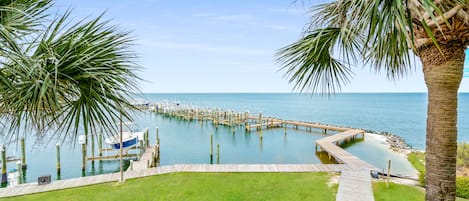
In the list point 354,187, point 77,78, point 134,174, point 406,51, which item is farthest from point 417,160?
point 77,78

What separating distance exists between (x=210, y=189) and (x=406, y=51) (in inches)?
249

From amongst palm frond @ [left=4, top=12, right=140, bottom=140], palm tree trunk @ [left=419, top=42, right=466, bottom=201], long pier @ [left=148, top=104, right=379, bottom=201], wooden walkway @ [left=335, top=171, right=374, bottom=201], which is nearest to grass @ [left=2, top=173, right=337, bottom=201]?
wooden walkway @ [left=335, top=171, right=374, bottom=201]

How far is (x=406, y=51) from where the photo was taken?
2461mm

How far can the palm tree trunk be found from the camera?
8.62 ft

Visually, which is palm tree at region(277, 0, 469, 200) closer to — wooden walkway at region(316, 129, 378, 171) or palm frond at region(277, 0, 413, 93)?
palm frond at region(277, 0, 413, 93)

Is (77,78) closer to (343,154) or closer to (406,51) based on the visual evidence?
(406,51)

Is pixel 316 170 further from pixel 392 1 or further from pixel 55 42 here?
pixel 55 42

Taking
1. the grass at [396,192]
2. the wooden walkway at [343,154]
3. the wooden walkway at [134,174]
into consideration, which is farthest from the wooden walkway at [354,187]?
the wooden walkway at [343,154]

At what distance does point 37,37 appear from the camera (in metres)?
2.14

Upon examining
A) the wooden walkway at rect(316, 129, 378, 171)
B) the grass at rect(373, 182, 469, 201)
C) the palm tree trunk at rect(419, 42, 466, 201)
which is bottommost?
the wooden walkway at rect(316, 129, 378, 171)

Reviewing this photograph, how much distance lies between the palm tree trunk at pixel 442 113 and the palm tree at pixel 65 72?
290cm

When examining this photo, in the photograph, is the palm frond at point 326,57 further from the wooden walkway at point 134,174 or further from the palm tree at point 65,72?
the wooden walkway at point 134,174

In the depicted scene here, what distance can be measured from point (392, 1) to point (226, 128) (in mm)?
25695

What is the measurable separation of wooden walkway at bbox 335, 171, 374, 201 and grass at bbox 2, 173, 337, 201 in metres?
0.26
